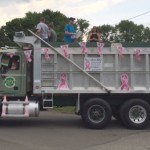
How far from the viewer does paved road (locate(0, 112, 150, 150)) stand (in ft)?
37.9

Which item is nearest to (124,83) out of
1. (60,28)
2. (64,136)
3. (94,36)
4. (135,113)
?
(135,113)

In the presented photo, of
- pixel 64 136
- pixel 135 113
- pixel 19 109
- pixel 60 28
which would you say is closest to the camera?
pixel 64 136

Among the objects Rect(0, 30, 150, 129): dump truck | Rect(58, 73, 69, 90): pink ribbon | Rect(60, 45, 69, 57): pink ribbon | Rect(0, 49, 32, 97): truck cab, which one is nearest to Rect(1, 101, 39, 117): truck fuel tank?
Rect(0, 30, 150, 129): dump truck

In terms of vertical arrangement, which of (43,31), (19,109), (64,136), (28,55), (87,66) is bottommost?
(64,136)

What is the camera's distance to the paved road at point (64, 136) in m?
11.6

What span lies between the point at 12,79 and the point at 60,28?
5022 centimetres

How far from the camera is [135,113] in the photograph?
50.1 feet

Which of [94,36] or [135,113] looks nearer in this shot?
[135,113]

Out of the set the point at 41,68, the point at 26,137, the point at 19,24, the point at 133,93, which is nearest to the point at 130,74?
the point at 133,93

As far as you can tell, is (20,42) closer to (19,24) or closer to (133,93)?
Answer: (133,93)

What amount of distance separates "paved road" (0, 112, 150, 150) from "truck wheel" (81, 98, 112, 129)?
0.27 meters

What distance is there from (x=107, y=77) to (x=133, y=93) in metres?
0.98

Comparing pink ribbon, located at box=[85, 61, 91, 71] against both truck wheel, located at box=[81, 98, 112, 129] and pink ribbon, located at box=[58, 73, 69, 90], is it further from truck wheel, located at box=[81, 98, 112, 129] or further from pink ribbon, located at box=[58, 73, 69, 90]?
truck wheel, located at box=[81, 98, 112, 129]

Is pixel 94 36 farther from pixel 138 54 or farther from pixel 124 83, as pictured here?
pixel 124 83
